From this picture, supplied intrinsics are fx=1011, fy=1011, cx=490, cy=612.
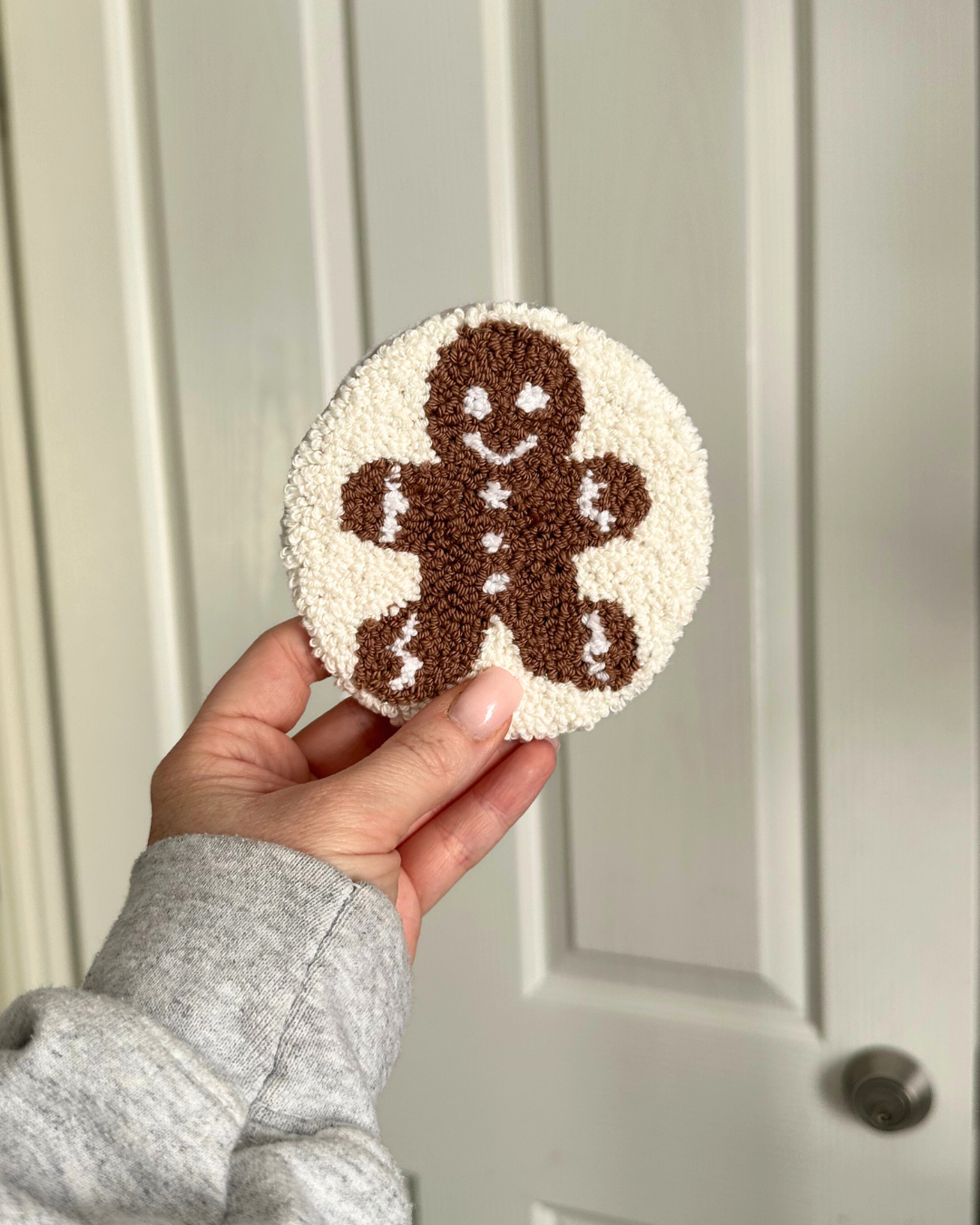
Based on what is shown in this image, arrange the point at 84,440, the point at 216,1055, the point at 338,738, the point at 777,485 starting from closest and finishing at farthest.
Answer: the point at 216,1055 → the point at 338,738 → the point at 777,485 → the point at 84,440

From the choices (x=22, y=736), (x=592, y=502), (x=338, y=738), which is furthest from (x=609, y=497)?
(x=22, y=736)

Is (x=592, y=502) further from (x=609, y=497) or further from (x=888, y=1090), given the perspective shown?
(x=888, y=1090)

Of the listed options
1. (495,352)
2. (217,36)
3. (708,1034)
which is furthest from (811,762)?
(217,36)

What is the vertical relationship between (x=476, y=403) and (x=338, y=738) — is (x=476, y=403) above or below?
above

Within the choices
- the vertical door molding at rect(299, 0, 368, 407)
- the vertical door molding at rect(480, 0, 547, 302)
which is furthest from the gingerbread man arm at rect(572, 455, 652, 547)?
the vertical door molding at rect(299, 0, 368, 407)

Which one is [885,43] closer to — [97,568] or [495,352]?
[495,352]

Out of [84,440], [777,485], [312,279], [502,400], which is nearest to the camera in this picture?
[502,400]

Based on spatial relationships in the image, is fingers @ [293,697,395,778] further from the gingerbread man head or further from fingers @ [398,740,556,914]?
the gingerbread man head

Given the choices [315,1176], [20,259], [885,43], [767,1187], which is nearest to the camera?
[315,1176]

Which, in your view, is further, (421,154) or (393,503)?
(421,154)
